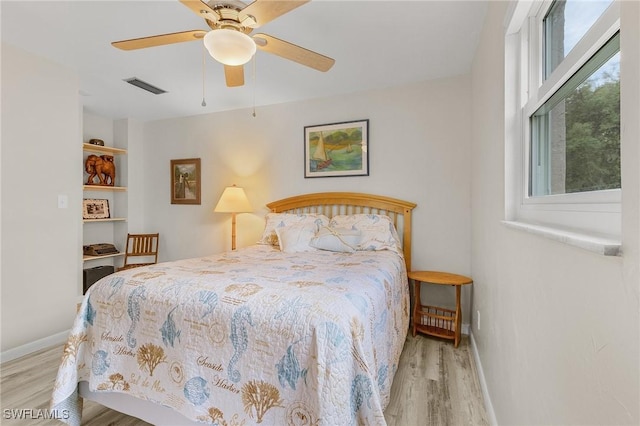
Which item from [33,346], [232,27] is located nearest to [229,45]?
[232,27]

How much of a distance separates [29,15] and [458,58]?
3171mm

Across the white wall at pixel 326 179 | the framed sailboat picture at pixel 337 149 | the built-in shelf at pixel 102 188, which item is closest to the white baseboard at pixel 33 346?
the white wall at pixel 326 179

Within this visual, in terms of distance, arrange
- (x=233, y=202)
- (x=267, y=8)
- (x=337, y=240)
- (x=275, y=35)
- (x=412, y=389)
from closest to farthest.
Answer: (x=267, y=8) < (x=412, y=389) < (x=275, y=35) < (x=337, y=240) < (x=233, y=202)

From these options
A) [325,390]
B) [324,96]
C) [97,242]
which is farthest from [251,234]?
[325,390]

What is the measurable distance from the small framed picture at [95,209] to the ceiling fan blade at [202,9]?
11.7ft

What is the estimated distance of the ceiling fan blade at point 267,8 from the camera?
1.37m

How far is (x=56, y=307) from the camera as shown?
262cm

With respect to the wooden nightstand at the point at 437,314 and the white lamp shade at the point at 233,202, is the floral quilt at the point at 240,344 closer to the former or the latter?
the wooden nightstand at the point at 437,314

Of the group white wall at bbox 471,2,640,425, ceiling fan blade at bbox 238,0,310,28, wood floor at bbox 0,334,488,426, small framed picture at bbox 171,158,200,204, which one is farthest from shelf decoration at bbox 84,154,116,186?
white wall at bbox 471,2,640,425

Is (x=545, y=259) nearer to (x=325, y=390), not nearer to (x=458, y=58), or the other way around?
(x=325, y=390)

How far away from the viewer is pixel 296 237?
9.12 feet

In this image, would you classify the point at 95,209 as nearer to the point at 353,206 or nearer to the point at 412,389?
the point at 353,206

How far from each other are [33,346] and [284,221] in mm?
2352

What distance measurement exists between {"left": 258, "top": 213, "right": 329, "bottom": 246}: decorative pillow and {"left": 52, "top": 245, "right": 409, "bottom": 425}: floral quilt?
4.00 feet
